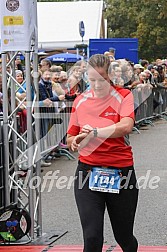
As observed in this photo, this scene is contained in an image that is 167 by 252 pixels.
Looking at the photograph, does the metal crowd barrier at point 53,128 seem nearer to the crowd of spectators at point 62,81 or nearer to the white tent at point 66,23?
the crowd of spectators at point 62,81

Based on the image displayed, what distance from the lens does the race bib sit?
5.06 meters

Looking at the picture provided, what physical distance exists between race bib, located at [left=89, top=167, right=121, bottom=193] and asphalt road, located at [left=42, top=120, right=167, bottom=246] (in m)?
1.99

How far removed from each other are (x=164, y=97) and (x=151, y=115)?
6.60 ft

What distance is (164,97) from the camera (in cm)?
2216

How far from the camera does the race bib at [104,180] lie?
506 cm

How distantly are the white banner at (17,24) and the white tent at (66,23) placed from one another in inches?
883

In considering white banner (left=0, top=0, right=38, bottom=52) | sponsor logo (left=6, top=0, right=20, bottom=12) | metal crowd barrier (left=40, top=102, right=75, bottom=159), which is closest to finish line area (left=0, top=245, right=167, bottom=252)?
white banner (left=0, top=0, right=38, bottom=52)

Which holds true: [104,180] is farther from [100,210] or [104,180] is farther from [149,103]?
[149,103]

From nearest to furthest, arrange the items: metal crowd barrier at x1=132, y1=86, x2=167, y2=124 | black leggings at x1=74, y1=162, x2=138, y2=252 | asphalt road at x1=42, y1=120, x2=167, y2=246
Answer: black leggings at x1=74, y1=162, x2=138, y2=252, asphalt road at x1=42, y1=120, x2=167, y2=246, metal crowd barrier at x1=132, y1=86, x2=167, y2=124

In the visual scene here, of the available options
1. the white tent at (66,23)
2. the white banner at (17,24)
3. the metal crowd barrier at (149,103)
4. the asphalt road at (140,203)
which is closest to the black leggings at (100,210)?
the asphalt road at (140,203)

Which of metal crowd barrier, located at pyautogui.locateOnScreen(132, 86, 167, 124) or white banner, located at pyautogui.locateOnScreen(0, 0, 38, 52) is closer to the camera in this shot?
white banner, located at pyautogui.locateOnScreen(0, 0, 38, 52)

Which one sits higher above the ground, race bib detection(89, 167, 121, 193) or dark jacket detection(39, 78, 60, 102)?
race bib detection(89, 167, 121, 193)

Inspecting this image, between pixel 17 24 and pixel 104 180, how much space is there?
236 centimetres

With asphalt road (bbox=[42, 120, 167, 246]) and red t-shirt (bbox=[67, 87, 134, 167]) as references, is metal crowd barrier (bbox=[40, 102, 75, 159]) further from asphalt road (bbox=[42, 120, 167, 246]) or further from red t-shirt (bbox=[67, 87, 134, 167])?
red t-shirt (bbox=[67, 87, 134, 167])
